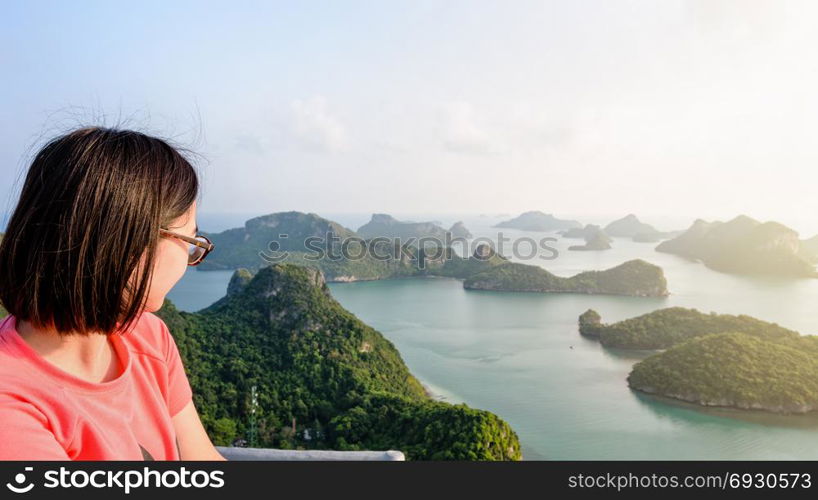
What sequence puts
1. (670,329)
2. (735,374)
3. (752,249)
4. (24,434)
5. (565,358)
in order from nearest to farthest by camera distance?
(24,434) → (735,374) → (565,358) → (670,329) → (752,249)

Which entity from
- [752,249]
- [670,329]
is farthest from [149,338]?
[752,249]

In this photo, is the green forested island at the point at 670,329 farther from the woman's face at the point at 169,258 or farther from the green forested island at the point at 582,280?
the woman's face at the point at 169,258

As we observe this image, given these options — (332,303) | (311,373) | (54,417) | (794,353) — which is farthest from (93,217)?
(794,353)

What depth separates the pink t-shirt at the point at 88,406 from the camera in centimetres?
43

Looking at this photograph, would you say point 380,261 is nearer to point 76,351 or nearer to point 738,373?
point 738,373

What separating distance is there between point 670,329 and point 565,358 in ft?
12.4

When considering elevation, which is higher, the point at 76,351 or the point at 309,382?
the point at 76,351

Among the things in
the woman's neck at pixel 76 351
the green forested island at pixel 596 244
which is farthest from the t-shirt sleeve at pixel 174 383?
the green forested island at pixel 596 244

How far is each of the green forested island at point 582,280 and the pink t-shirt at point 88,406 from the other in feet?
85.2

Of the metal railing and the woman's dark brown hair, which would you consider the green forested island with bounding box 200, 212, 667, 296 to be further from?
the woman's dark brown hair

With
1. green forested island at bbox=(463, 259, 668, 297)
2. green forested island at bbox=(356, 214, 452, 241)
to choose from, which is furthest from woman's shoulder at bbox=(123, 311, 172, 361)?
green forested island at bbox=(356, 214, 452, 241)

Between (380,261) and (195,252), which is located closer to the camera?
(195,252)

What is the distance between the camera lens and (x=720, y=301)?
23.0 m

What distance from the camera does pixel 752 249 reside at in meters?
29.2
